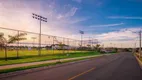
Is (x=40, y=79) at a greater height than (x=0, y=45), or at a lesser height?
lesser

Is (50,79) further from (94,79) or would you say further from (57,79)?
(94,79)

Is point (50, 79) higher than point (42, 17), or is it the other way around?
point (42, 17)

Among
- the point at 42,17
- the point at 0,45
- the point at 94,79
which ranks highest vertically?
the point at 42,17

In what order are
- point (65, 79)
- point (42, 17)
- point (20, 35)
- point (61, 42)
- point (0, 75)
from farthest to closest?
point (61, 42) < point (42, 17) < point (20, 35) < point (0, 75) < point (65, 79)

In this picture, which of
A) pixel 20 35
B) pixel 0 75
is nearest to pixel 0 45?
pixel 20 35

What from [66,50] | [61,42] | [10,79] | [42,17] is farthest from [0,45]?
[66,50]

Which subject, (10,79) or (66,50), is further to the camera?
(66,50)

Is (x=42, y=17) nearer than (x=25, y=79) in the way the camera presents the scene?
No

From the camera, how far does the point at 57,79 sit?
1108cm

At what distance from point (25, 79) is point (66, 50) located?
46.1 m

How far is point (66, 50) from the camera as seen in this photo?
5712 centimetres

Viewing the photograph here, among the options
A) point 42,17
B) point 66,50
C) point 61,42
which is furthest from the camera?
point 66,50

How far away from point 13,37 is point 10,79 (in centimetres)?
1521

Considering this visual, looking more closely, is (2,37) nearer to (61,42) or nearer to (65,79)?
(65,79)
